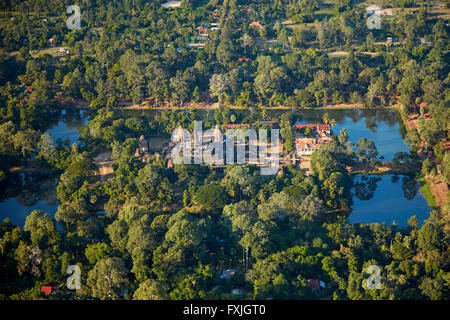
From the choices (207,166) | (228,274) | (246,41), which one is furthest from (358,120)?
(228,274)

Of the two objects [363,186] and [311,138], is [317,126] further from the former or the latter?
[363,186]

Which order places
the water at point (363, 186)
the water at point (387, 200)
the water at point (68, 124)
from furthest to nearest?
the water at point (68, 124), the water at point (363, 186), the water at point (387, 200)

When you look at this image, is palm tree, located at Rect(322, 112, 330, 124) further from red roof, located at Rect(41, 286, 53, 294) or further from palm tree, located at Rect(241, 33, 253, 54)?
red roof, located at Rect(41, 286, 53, 294)

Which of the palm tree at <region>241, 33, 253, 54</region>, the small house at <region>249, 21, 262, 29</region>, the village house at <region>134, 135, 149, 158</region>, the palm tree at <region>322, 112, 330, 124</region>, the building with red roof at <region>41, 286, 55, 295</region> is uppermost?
the small house at <region>249, 21, 262, 29</region>

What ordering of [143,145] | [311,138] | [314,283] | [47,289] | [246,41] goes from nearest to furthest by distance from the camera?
[314,283]
[47,289]
[143,145]
[311,138]
[246,41]

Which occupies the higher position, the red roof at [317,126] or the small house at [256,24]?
the small house at [256,24]

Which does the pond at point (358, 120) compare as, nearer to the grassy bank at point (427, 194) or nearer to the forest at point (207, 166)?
the forest at point (207, 166)

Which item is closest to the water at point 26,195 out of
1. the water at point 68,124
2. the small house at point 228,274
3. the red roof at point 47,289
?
the water at point 68,124

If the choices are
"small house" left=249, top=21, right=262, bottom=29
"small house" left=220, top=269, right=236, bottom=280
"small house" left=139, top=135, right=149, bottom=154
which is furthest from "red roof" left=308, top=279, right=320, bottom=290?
"small house" left=249, top=21, right=262, bottom=29

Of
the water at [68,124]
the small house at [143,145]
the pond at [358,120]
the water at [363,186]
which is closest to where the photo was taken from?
the water at [363,186]
